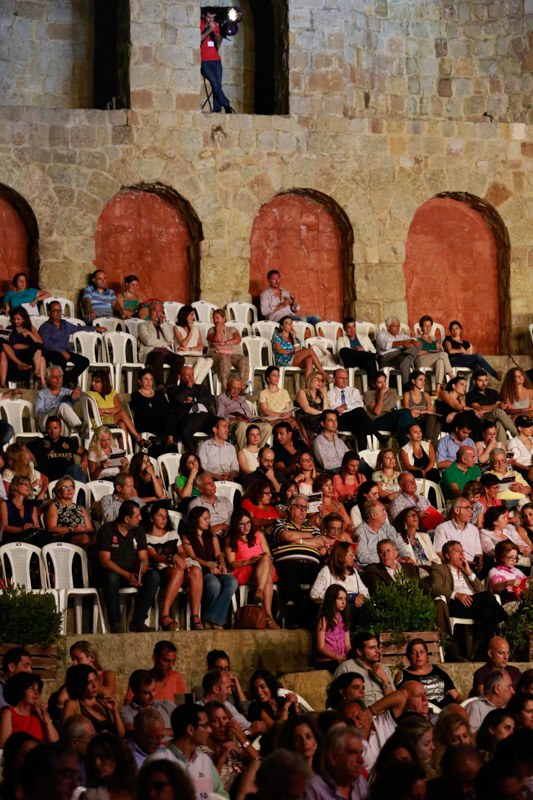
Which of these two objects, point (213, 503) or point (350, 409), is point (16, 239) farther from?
point (213, 503)

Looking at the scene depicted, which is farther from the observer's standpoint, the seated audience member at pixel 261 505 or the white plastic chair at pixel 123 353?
the white plastic chair at pixel 123 353

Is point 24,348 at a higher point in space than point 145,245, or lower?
lower

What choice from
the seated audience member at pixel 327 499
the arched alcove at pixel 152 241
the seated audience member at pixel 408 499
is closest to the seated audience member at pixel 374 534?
the seated audience member at pixel 327 499

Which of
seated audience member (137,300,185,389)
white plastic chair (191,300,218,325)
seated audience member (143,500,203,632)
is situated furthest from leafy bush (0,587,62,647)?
white plastic chair (191,300,218,325)

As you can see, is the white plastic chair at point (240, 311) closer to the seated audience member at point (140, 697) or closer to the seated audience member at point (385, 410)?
the seated audience member at point (385, 410)

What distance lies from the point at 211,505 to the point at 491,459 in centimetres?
276

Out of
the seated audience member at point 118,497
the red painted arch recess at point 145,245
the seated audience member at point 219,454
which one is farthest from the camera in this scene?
the red painted arch recess at point 145,245

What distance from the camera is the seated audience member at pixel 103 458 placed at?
11.0m

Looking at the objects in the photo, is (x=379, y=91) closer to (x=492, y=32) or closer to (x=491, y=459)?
(x=492, y=32)

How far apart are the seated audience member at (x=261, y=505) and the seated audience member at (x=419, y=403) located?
2.54 m

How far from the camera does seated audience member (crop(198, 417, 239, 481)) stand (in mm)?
11453

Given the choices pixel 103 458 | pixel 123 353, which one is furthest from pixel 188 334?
pixel 103 458

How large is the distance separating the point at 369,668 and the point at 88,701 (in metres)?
1.82

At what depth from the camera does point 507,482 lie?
38.6 feet
